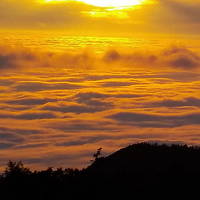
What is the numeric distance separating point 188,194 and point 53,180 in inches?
418

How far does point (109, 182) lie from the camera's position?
41781 mm

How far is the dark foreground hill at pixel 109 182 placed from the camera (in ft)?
128

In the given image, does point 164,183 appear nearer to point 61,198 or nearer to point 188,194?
point 188,194

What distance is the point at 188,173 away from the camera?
148 ft

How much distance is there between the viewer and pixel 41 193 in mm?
38781

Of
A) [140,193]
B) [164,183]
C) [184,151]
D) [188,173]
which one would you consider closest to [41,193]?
[140,193]

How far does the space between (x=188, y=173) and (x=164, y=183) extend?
3.53m

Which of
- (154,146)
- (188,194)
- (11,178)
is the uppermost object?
(154,146)

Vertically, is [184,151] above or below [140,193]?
above

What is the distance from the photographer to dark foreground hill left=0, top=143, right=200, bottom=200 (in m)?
38.9

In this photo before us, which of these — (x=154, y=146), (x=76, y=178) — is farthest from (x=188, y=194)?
(x=154, y=146)

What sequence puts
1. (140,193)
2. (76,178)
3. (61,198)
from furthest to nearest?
(76,178) → (140,193) → (61,198)

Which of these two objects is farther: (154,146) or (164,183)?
(154,146)

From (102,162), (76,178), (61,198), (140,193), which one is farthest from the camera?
(102,162)
